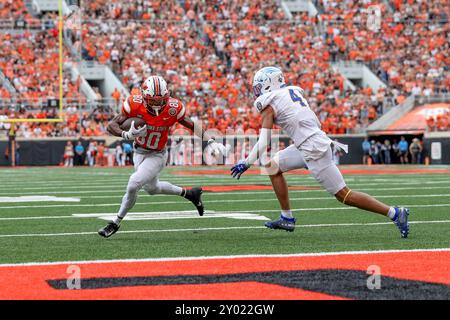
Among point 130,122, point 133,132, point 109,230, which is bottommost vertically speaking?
point 109,230

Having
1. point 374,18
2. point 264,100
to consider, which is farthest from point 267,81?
point 374,18

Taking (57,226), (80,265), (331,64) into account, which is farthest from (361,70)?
(80,265)

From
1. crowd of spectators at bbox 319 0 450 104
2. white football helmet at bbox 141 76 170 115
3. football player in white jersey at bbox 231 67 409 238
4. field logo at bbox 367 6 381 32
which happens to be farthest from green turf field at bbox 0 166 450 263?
field logo at bbox 367 6 381 32

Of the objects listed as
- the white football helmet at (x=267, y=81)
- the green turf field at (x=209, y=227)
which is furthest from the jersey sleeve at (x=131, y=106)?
the white football helmet at (x=267, y=81)

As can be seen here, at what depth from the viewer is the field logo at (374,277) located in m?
5.47

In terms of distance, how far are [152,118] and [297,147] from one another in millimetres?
1470

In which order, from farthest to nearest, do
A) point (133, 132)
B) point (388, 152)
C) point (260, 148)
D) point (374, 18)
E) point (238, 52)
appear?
1. point (374, 18)
2. point (238, 52)
3. point (388, 152)
4. point (133, 132)
5. point (260, 148)

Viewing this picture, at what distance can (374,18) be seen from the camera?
4034 centimetres

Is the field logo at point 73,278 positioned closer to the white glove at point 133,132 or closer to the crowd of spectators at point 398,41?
the white glove at point 133,132

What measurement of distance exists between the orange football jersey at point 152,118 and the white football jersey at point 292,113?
105 centimetres

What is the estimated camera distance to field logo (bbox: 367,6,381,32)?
40406 millimetres

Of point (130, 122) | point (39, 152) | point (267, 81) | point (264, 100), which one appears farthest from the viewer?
point (39, 152)

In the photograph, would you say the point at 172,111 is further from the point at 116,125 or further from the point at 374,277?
the point at 374,277
